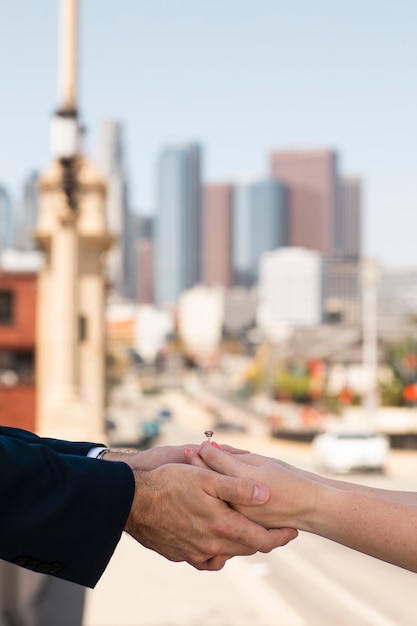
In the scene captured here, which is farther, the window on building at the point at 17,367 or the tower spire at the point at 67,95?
the window on building at the point at 17,367

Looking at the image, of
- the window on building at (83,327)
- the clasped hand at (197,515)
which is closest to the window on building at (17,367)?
the window on building at (83,327)

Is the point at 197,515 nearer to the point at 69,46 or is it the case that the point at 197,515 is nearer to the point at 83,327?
the point at 69,46

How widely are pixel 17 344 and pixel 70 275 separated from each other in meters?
21.3

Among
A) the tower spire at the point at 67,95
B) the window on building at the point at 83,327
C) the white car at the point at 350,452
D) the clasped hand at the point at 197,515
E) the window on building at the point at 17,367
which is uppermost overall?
the tower spire at the point at 67,95

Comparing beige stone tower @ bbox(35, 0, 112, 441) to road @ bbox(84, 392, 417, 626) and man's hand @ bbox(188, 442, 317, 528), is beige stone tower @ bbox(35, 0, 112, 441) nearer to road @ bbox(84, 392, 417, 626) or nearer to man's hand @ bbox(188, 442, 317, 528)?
road @ bbox(84, 392, 417, 626)

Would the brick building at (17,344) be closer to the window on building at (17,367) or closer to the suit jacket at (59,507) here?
the window on building at (17,367)

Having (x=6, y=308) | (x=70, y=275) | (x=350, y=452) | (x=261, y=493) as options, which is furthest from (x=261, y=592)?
(x=6, y=308)

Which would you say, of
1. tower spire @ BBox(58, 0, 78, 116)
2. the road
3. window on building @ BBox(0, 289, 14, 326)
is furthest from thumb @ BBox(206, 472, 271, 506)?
window on building @ BBox(0, 289, 14, 326)

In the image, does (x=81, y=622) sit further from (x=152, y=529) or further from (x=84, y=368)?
(x=84, y=368)

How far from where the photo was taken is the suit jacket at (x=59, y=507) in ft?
8.57

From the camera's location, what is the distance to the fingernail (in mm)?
3096

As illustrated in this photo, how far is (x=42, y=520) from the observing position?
8.67 ft

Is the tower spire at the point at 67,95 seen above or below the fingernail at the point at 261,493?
above

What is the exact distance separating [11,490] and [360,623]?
7.68 metres
